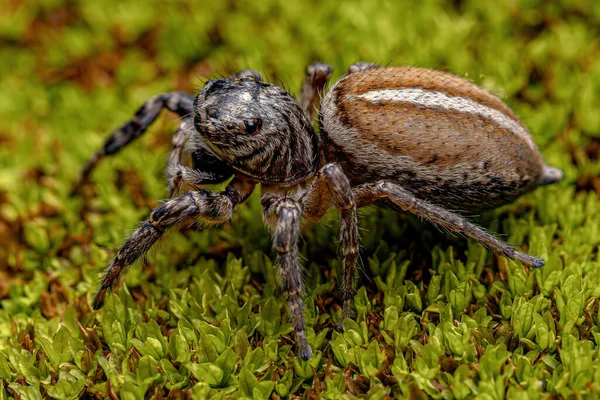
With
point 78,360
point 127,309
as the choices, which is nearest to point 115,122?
point 127,309

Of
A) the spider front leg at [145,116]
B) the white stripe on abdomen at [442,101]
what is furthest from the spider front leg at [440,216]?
the spider front leg at [145,116]

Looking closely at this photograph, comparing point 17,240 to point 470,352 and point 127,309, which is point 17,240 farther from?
point 470,352

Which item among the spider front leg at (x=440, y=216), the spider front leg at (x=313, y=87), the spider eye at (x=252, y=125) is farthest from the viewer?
the spider front leg at (x=313, y=87)

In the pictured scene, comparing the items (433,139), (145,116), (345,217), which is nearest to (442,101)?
(433,139)

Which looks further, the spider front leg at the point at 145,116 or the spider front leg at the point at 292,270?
the spider front leg at the point at 145,116

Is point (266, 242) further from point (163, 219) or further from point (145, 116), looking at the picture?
point (145, 116)

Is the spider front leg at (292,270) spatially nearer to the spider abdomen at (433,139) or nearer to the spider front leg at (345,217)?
the spider front leg at (345,217)
